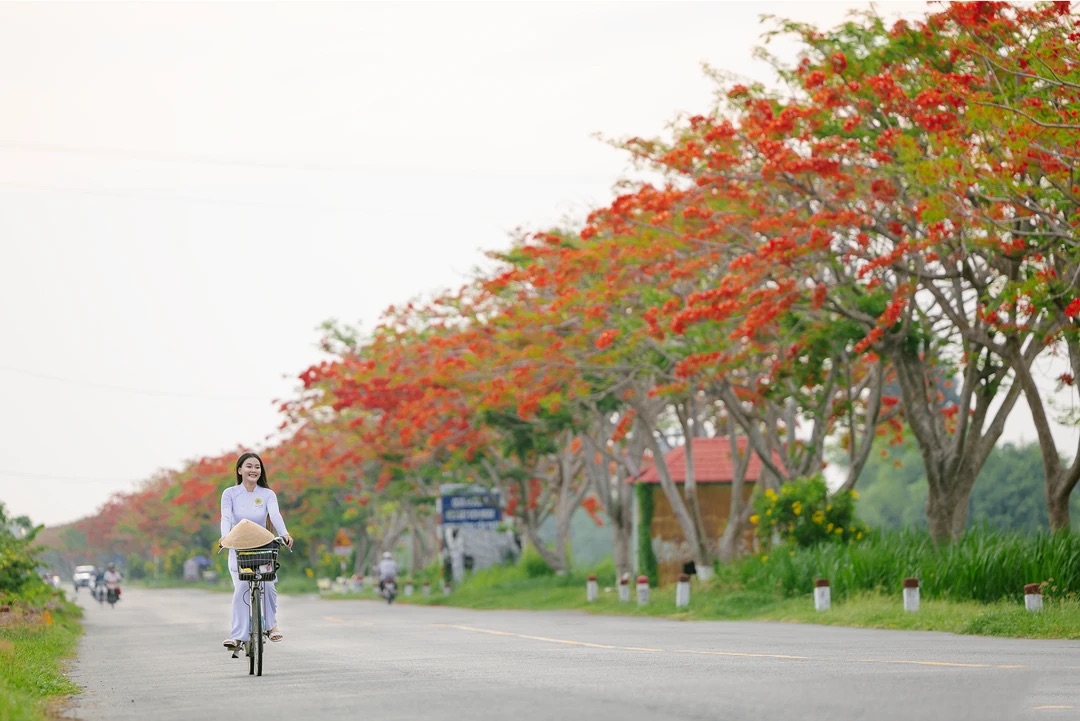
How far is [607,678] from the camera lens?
12.8m

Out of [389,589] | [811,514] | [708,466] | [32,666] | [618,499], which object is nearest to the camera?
[32,666]

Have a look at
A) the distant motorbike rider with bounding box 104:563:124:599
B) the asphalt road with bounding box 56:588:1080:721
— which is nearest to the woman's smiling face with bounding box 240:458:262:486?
the asphalt road with bounding box 56:588:1080:721

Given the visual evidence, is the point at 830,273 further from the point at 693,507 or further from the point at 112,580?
the point at 112,580

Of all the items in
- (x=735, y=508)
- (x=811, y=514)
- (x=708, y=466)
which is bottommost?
(x=811, y=514)

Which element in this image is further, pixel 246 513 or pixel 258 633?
pixel 246 513

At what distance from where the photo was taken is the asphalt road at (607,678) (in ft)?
33.9

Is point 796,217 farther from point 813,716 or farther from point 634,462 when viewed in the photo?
point 813,716

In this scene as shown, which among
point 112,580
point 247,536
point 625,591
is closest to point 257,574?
point 247,536

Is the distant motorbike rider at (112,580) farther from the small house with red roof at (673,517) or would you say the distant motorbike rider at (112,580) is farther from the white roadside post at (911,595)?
the white roadside post at (911,595)

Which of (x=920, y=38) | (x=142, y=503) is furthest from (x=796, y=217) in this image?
(x=142, y=503)

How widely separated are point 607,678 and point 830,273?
62.7 ft

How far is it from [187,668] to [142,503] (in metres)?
96.6

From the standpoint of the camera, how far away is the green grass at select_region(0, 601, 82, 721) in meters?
11.4

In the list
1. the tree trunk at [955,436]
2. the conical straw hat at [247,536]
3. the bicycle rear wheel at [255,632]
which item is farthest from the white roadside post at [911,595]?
the conical straw hat at [247,536]
